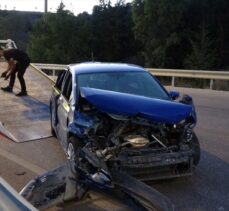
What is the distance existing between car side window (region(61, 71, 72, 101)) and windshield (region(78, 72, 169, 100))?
0.28 meters

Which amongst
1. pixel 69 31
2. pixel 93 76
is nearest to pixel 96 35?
pixel 69 31

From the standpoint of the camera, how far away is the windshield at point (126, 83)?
732 centimetres

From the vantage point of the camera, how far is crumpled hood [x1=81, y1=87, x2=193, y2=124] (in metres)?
5.86

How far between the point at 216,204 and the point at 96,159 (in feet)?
4.75

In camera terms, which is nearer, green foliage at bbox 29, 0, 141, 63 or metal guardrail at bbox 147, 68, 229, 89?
metal guardrail at bbox 147, 68, 229, 89

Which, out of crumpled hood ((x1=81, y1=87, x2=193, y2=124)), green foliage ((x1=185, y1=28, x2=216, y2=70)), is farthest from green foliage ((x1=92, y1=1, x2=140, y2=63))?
crumpled hood ((x1=81, y1=87, x2=193, y2=124))

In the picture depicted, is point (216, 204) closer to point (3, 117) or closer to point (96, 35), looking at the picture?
point (3, 117)

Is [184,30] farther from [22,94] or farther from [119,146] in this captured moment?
[119,146]

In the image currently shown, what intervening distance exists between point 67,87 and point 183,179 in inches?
101

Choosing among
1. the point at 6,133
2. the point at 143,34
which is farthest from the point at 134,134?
the point at 143,34

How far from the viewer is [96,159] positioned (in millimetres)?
5500

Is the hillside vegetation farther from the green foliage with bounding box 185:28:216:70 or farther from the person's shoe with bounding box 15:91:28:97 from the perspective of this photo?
the person's shoe with bounding box 15:91:28:97

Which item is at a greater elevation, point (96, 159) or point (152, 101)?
point (152, 101)

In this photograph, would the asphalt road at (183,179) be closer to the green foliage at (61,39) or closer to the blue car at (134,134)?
the blue car at (134,134)
